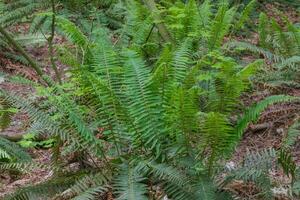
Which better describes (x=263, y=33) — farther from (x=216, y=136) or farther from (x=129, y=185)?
(x=129, y=185)

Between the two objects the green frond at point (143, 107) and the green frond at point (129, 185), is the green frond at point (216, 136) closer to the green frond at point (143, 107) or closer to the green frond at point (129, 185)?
the green frond at point (143, 107)

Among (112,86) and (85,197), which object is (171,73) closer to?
(112,86)

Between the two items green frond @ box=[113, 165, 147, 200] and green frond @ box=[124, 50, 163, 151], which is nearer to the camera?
green frond @ box=[113, 165, 147, 200]

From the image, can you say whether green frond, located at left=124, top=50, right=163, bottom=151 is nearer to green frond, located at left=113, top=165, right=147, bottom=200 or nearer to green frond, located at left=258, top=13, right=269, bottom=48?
green frond, located at left=113, top=165, right=147, bottom=200

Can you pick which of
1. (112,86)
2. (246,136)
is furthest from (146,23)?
(112,86)

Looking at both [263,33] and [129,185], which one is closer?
[129,185]

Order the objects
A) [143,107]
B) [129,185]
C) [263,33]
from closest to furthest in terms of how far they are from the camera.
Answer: [129,185] → [143,107] → [263,33]

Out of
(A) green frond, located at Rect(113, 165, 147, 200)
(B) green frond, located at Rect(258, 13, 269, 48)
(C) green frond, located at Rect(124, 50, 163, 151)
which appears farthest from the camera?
(B) green frond, located at Rect(258, 13, 269, 48)

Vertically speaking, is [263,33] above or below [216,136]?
below

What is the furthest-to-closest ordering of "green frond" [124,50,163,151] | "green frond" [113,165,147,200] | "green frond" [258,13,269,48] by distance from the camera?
"green frond" [258,13,269,48]
"green frond" [124,50,163,151]
"green frond" [113,165,147,200]

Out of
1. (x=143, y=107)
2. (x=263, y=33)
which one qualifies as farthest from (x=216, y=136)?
(x=263, y=33)

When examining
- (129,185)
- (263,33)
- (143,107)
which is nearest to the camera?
(129,185)

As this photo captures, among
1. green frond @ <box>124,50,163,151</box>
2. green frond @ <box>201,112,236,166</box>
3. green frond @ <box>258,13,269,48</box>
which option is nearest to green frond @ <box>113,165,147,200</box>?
green frond @ <box>124,50,163,151</box>

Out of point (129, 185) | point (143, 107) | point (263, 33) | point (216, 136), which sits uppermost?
point (143, 107)
